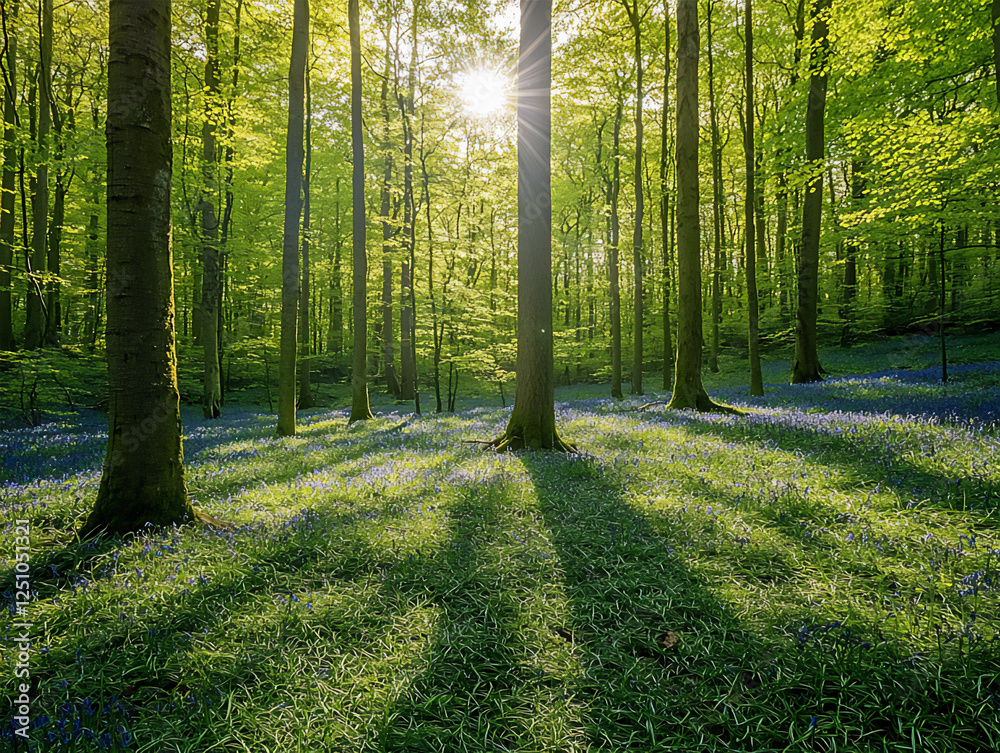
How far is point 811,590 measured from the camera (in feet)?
9.01

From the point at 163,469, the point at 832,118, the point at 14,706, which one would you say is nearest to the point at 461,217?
the point at 832,118

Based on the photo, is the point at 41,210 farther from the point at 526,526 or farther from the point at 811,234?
the point at 811,234

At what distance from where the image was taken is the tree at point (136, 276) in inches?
144

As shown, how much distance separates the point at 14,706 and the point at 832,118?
64.9 ft

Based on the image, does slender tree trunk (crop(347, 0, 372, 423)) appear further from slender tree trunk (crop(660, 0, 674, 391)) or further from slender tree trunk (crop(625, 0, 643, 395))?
slender tree trunk (crop(660, 0, 674, 391))

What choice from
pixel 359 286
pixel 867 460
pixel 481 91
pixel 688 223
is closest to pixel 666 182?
pixel 481 91

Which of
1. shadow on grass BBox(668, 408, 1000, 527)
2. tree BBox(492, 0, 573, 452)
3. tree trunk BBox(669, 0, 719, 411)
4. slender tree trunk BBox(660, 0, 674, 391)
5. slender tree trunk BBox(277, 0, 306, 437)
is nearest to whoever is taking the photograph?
shadow on grass BBox(668, 408, 1000, 527)

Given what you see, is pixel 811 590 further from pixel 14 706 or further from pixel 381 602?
pixel 14 706

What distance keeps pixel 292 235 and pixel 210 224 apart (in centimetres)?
821

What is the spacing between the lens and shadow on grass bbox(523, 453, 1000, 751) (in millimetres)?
1798

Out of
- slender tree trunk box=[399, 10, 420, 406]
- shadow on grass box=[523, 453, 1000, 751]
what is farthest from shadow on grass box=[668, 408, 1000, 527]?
slender tree trunk box=[399, 10, 420, 406]

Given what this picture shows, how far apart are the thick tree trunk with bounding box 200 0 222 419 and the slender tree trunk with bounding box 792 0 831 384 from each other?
18822mm

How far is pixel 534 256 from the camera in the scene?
23.4 feet

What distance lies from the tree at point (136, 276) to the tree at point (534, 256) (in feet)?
14.9
